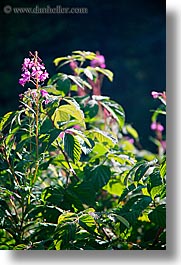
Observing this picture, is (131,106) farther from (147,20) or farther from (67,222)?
(67,222)

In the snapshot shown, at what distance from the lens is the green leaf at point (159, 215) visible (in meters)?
1.84

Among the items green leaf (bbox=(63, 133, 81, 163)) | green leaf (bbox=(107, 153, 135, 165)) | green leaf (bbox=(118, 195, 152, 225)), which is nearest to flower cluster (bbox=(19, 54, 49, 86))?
green leaf (bbox=(63, 133, 81, 163))

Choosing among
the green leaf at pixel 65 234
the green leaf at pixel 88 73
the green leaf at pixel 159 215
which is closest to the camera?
the green leaf at pixel 65 234

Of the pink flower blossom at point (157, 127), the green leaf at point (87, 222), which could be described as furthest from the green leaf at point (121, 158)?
the pink flower blossom at point (157, 127)

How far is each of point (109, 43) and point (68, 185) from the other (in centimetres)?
88

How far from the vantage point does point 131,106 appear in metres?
2.58

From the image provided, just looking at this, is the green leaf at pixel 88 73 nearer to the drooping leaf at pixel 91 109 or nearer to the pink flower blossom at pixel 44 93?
the drooping leaf at pixel 91 109

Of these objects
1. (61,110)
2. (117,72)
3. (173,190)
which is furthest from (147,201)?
(117,72)

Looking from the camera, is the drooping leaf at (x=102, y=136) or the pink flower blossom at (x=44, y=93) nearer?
the pink flower blossom at (x=44, y=93)

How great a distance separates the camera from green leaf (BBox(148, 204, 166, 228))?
184cm

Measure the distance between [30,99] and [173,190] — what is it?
0.52m

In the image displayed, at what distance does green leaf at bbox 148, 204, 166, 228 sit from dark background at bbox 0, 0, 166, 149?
18.2 inches
